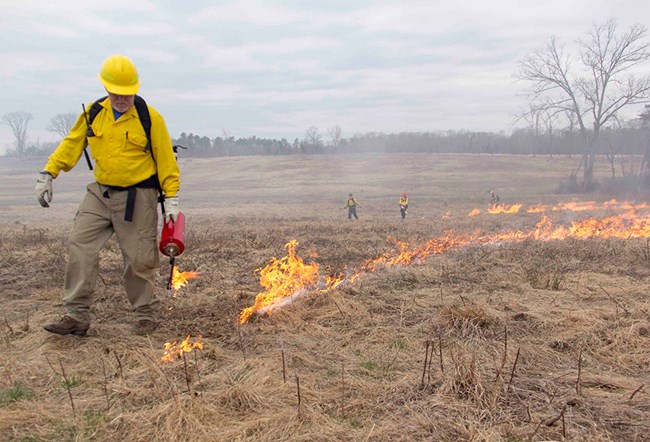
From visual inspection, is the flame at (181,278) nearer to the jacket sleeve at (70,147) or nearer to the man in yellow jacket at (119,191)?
the man in yellow jacket at (119,191)

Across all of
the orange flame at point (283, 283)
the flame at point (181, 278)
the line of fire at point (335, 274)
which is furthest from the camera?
the flame at point (181, 278)

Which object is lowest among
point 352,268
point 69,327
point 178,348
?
point 352,268

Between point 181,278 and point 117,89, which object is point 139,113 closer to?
point 117,89

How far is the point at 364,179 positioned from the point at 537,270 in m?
39.5

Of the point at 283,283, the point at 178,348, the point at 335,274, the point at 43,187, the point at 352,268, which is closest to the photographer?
the point at 178,348

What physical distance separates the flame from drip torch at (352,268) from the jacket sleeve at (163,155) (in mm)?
1275

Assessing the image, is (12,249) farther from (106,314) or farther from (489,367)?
(489,367)

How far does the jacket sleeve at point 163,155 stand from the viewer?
390cm

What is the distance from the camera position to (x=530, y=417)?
7.97 feet

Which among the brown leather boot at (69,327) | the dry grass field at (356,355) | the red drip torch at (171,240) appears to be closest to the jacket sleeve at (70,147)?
the red drip torch at (171,240)

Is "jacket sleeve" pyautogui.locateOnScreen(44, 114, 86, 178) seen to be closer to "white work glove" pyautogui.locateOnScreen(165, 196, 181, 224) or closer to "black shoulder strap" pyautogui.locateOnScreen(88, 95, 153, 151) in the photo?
"black shoulder strap" pyautogui.locateOnScreen(88, 95, 153, 151)

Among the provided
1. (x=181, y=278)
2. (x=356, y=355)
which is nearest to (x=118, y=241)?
(x=181, y=278)

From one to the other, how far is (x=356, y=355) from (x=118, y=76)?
2750mm

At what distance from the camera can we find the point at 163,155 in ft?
13.0
